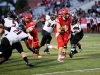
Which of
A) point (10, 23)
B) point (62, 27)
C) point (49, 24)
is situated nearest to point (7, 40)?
point (62, 27)

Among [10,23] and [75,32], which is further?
[75,32]

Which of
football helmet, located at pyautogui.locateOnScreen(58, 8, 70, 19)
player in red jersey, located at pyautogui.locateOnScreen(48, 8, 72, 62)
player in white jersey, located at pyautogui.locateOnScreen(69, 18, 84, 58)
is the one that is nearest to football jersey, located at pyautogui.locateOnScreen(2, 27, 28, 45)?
player in red jersey, located at pyautogui.locateOnScreen(48, 8, 72, 62)

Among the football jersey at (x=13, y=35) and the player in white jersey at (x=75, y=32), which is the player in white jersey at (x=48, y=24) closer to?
the player in white jersey at (x=75, y=32)

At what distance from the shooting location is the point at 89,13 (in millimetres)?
38531

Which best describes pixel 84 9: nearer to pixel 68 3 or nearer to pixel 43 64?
pixel 68 3

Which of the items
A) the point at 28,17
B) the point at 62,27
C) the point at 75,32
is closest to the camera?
the point at 62,27

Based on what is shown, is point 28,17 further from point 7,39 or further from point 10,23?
point 7,39

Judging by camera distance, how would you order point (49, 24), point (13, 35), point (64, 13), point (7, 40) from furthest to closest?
point (49, 24)
point (64, 13)
point (13, 35)
point (7, 40)

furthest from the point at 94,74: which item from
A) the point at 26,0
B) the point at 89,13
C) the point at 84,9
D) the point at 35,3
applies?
the point at 26,0

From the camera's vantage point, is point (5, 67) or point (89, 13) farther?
point (89, 13)

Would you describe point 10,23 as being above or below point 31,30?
above

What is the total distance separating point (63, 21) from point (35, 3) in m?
44.7

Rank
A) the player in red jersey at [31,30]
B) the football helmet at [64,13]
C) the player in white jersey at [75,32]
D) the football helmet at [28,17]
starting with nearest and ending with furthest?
the football helmet at [64,13] → the player in white jersey at [75,32] → the football helmet at [28,17] → the player in red jersey at [31,30]

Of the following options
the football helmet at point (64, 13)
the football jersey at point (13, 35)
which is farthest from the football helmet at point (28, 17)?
the football jersey at point (13, 35)
